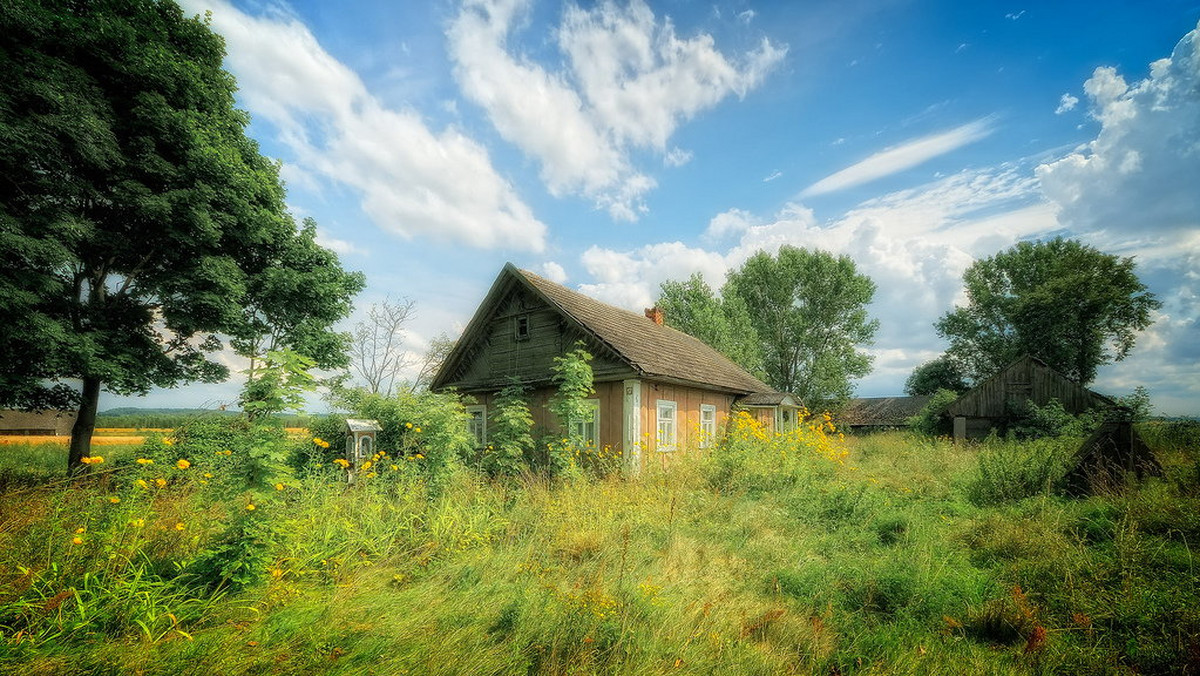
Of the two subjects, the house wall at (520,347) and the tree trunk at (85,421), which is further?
the house wall at (520,347)

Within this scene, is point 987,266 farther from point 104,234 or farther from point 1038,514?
point 104,234

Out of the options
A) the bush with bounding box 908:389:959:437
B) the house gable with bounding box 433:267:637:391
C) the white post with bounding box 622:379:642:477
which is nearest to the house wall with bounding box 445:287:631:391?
the house gable with bounding box 433:267:637:391

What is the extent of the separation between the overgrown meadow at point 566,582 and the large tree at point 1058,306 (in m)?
30.0

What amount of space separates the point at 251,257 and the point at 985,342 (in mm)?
45187

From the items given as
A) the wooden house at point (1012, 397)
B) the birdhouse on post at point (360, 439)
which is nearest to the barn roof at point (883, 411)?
the wooden house at point (1012, 397)

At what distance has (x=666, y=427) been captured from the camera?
12.9 m

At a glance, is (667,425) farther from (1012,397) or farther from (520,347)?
(1012,397)

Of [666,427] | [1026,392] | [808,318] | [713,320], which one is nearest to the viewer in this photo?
[666,427]

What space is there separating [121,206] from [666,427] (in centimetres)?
1515

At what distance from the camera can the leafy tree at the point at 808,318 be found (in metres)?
31.7

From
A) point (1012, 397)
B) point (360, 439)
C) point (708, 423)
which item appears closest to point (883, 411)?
point (1012, 397)

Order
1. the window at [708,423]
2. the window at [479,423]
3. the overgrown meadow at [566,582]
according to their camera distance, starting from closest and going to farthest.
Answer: the overgrown meadow at [566,582]
the window at [708,423]
the window at [479,423]

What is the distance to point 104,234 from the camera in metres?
10.7

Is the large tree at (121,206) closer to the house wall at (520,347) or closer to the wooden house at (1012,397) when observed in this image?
the house wall at (520,347)
